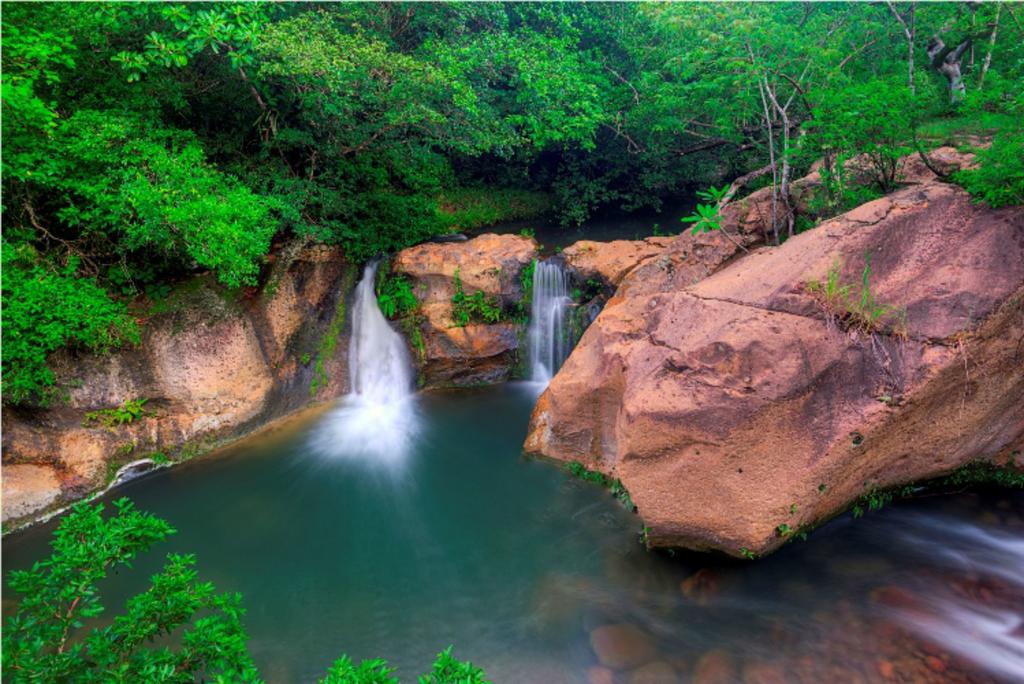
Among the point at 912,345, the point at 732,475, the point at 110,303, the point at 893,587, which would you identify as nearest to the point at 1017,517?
the point at 893,587

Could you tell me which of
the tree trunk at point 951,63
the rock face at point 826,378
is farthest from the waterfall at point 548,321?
the tree trunk at point 951,63

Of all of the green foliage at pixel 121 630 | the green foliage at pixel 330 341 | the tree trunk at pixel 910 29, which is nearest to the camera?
the green foliage at pixel 121 630

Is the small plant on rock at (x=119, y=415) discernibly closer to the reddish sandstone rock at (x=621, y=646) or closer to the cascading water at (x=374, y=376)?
the cascading water at (x=374, y=376)

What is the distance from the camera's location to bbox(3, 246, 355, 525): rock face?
7.32m

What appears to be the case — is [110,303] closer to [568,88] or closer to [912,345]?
[568,88]

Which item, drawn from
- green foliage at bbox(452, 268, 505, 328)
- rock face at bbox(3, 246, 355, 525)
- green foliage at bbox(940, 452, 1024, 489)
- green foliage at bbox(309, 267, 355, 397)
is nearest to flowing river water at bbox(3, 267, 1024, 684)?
green foliage at bbox(940, 452, 1024, 489)

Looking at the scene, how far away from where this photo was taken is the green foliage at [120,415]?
772 cm

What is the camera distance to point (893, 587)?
5.48 metres

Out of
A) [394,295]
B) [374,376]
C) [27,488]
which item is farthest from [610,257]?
[27,488]

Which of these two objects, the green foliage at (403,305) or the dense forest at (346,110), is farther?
the green foliage at (403,305)

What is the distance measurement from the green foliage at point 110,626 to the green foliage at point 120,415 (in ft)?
15.9

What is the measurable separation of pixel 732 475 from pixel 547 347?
529 centimetres

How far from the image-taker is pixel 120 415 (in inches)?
312

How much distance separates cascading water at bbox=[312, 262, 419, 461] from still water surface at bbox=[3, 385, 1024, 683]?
1.49 m
